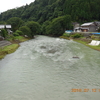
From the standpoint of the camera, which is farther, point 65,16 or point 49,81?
point 65,16

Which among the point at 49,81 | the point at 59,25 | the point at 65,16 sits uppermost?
the point at 65,16

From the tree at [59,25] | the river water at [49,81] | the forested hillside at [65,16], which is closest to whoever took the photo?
the river water at [49,81]

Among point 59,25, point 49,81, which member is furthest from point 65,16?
point 49,81

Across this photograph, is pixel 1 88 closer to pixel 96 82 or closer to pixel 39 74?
pixel 39 74

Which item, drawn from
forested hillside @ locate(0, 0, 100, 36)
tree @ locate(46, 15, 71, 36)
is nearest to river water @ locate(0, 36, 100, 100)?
tree @ locate(46, 15, 71, 36)

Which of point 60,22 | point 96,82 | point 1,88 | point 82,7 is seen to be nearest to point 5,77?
point 1,88

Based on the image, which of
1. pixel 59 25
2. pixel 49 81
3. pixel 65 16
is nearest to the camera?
pixel 49 81

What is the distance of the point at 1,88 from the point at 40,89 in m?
3.96

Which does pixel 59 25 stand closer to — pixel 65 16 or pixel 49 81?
pixel 65 16

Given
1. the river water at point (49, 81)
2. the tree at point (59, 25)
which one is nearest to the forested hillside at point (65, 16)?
the tree at point (59, 25)

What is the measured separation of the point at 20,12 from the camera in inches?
6442

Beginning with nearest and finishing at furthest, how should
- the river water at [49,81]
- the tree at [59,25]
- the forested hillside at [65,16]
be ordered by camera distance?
the river water at [49,81] < the tree at [59,25] < the forested hillside at [65,16]

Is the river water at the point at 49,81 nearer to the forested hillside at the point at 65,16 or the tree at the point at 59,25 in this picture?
the tree at the point at 59,25

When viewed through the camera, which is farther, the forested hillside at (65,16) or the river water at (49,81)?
the forested hillside at (65,16)
